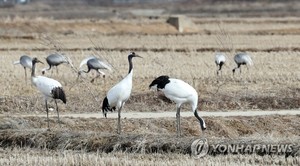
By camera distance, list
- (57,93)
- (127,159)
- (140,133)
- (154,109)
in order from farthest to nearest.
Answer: (154,109)
(57,93)
(140,133)
(127,159)

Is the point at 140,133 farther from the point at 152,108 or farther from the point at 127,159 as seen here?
the point at 152,108

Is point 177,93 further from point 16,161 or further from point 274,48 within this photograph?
point 274,48

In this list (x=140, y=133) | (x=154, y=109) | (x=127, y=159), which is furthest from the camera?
(x=154, y=109)

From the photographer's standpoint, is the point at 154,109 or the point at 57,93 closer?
the point at 57,93

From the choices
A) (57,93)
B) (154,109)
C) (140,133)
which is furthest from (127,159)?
(154,109)

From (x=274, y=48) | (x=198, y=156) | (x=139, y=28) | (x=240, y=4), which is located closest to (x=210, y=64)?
(x=274, y=48)

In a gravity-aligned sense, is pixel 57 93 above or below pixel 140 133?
above

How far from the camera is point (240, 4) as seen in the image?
493 ft

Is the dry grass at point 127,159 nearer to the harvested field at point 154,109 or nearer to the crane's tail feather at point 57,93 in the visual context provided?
the harvested field at point 154,109

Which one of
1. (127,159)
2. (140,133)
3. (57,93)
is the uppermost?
(57,93)

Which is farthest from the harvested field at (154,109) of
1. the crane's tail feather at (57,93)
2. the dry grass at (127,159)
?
the crane's tail feather at (57,93)

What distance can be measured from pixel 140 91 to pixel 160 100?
4.50 ft

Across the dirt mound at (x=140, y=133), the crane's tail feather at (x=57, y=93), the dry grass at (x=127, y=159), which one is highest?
the crane's tail feather at (x=57, y=93)

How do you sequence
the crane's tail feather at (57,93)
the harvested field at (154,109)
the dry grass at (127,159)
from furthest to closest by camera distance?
the crane's tail feather at (57,93) → the harvested field at (154,109) → the dry grass at (127,159)
